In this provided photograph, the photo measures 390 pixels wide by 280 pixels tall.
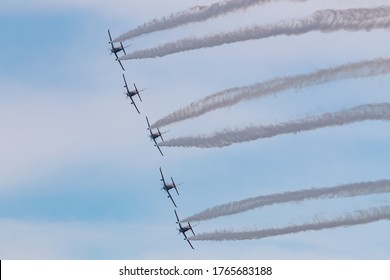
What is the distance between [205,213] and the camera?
59062 mm

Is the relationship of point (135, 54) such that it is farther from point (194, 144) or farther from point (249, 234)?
point (249, 234)

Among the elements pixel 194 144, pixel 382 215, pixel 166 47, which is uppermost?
pixel 166 47

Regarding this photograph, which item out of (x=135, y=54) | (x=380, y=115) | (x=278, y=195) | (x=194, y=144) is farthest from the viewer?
(x=135, y=54)

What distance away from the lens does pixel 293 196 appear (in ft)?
182

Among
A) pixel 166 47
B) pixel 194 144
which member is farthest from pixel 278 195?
pixel 166 47

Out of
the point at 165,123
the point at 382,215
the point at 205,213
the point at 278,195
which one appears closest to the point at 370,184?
the point at 382,215

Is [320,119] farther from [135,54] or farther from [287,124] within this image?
[135,54]

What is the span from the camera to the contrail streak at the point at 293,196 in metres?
52.3

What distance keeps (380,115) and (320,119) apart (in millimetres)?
3730

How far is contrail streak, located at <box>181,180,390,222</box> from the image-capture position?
52281 millimetres

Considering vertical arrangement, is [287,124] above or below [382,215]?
above

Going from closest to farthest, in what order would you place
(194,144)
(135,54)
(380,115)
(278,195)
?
(380,115), (278,195), (194,144), (135,54)

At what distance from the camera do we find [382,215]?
52031 millimetres

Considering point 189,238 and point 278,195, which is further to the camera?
point 189,238
